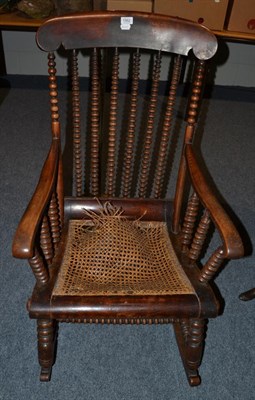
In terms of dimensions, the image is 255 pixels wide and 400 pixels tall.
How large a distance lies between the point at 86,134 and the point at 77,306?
1925 millimetres

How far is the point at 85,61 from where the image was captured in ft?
11.3

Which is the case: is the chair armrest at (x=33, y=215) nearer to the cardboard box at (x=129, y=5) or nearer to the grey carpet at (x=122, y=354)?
the grey carpet at (x=122, y=354)

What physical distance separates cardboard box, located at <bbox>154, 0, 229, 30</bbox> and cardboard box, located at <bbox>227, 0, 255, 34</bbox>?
68 millimetres

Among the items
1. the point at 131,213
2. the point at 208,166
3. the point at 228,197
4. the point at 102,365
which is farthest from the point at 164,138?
the point at 208,166

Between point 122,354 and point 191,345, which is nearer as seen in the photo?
point 191,345

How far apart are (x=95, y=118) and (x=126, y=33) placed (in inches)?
10.6

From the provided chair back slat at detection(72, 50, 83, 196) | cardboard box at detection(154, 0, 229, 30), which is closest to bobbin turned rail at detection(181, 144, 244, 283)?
chair back slat at detection(72, 50, 83, 196)

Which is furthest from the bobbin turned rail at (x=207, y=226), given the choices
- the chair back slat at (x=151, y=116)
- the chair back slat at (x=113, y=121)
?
Answer: the chair back slat at (x=113, y=121)

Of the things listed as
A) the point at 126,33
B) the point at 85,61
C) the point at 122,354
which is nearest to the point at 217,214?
the point at 126,33

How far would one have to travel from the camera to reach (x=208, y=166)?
260cm

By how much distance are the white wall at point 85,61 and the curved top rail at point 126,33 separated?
241 centimetres

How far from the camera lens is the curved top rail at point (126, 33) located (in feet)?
3.76

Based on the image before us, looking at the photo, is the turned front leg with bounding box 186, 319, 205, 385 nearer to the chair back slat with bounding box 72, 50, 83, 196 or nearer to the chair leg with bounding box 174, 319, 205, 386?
the chair leg with bounding box 174, 319, 205, 386

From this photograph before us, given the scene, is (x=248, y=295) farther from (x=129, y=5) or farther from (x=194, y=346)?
(x=129, y=5)
